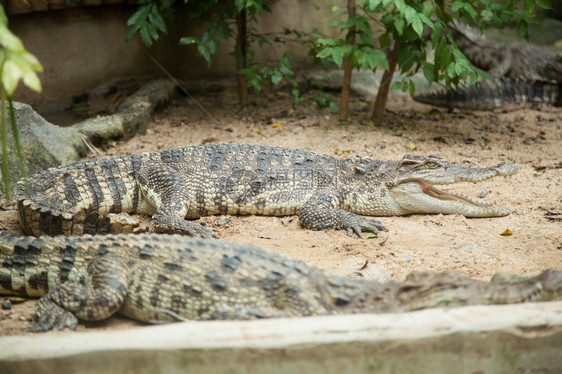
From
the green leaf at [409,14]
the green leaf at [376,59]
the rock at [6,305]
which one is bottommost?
the rock at [6,305]

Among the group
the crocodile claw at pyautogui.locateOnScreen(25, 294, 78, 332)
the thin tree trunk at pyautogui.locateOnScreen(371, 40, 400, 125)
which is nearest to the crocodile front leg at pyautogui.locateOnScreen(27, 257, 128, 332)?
the crocodile claw at pyautogui.locateOnScreen(25, 294, 78, 332)

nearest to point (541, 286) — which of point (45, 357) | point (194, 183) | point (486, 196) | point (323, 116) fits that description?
point (45, 357)

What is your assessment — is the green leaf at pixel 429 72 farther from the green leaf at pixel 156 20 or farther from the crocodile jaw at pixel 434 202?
the green leaf at pixel 156 20

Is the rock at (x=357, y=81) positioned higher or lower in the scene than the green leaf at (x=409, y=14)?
lower

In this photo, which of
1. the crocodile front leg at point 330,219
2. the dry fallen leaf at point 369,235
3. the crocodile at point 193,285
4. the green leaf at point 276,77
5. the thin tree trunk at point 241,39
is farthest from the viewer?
the thin tree trunk at point 241,39

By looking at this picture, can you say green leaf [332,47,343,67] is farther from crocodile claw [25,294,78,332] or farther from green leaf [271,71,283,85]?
crocodile claw [25,294,78,332]

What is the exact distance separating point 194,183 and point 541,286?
9.74 feet

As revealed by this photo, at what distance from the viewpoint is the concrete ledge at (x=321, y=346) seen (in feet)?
7.42

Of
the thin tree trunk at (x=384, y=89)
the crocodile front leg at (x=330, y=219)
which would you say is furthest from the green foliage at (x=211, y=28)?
the crocodile front leg at (x=330, y=219)

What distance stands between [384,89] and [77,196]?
3723 millimetres

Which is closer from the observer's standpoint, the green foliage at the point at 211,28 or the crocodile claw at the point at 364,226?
the crocodile claw at the point at 364,226

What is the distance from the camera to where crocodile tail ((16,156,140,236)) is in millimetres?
3760

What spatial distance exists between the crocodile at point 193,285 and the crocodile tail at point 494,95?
5187mm

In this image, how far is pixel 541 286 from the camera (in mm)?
2621
